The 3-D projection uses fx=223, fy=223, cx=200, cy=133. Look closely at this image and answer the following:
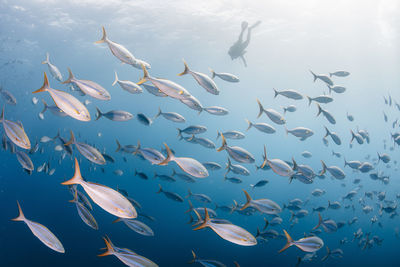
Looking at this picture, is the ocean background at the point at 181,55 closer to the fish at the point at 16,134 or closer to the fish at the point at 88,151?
the fish at the point at 88,151

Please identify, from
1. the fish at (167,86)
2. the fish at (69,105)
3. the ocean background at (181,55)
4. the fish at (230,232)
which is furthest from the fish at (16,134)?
the ocean background at (181,55)

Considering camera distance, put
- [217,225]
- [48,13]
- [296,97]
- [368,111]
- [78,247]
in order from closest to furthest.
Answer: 1. [217,225]
2. [296,97]
3. [78,247]
4. [48,13]
5. [368,111]

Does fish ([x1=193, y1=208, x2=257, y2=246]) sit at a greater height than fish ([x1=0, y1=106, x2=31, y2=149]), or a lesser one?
lesser

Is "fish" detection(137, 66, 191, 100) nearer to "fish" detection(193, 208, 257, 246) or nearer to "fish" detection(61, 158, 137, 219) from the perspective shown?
"fish" detection(61, 158, 137, 219)

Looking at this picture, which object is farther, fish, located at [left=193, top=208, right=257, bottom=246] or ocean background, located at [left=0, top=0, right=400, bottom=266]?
ocean background, located at [left=0, top=0, right=400, bottom=266]

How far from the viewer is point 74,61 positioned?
3070 centimetres

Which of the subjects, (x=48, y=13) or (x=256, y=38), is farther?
(x=256, y=38)

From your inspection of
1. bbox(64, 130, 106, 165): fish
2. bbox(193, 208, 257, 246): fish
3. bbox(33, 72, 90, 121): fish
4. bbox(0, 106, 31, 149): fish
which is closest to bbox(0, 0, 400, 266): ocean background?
bbox(64, 130, 106, 165): fish

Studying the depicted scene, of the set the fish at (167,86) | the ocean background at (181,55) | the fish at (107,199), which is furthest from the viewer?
the ocean background at (181,55)

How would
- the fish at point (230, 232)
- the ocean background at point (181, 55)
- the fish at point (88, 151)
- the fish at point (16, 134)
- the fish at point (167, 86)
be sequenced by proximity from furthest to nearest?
the ocean background at point (181, 55)
the fish at point (88, 151)
the fish at point (167, 86)
the fish at point (16, 134)
the fish at point (230, 232)

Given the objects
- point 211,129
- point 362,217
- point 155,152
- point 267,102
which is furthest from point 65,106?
point 211,129

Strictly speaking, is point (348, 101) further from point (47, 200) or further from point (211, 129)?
point (211, 129)

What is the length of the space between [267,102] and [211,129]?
70910 millimetres

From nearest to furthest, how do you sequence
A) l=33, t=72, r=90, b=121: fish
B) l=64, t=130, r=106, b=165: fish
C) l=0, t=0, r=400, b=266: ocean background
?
l=33, t=72, r=90, b=121: fish, l=64, t=130, r=106, b=165: fish, l=0, t=0, r=400, b=266: ocean background
